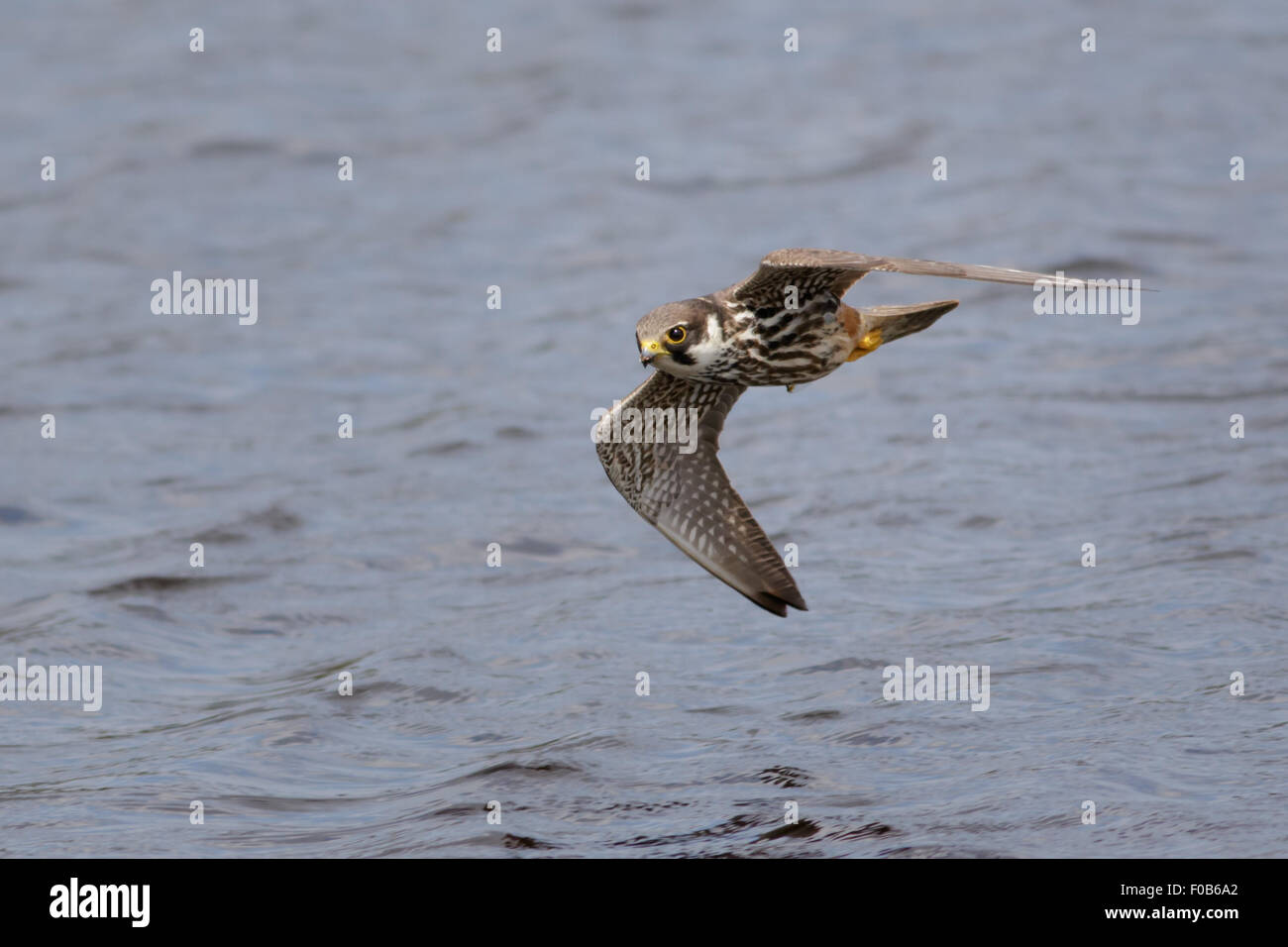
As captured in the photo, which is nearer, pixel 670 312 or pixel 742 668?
pixel 670 312

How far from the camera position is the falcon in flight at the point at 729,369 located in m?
9.20

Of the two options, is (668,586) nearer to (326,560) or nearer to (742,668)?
(742,668)

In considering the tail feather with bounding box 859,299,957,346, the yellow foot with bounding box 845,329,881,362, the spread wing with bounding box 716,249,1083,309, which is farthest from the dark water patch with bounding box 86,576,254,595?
the tail feather with bounding box 859,299,957,346

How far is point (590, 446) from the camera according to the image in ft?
60.4

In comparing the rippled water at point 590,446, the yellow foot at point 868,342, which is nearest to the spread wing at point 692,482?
the yellow foot at point 868,342

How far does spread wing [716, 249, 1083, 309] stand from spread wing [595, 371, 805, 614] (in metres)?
0.92

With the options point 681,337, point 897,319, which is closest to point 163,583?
point 681,337

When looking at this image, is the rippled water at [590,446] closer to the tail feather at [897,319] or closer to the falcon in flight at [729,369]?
the falcon in flight at [729,369]

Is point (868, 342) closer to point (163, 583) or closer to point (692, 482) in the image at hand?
point (692, 482)

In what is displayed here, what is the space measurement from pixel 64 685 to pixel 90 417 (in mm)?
7003

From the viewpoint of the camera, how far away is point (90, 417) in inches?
780

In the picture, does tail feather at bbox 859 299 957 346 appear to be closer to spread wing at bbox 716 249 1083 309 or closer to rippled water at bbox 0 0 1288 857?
spread wing at bbox 716 249 1083 309

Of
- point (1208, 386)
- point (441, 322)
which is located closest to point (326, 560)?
point (441, 322)

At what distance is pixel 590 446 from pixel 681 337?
9.22 metres
